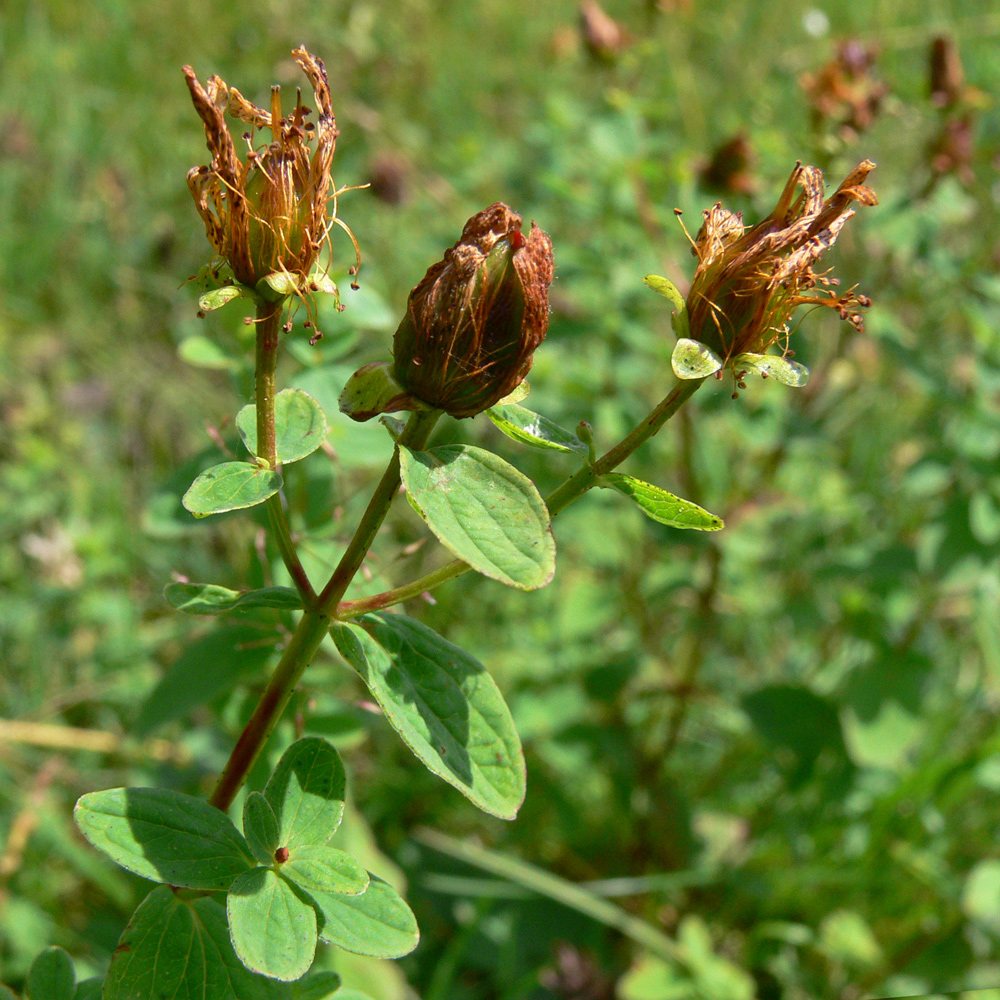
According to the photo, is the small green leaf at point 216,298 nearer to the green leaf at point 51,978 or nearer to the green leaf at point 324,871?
the green leaf at point 324,871

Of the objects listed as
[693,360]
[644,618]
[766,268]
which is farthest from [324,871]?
[644,618]

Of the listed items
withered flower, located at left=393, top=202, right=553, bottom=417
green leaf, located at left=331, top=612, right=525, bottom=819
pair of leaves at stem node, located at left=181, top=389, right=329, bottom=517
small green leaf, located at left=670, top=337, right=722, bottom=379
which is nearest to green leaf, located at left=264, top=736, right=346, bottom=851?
green leaf, located at left=331, top=612, right=525, bottom=819

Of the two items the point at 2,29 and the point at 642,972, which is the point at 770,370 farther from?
the point at 2,29

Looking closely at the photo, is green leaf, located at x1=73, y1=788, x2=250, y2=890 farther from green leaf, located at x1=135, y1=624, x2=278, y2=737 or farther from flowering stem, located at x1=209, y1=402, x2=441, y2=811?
green leaf, located at x1=135, y1=624, x2=278, y2=737

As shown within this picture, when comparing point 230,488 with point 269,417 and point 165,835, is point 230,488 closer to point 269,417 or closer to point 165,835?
point 269,417

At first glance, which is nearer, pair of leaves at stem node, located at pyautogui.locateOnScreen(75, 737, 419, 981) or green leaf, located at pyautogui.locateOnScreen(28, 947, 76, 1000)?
pair of leaves at stem node, located at pyautogui.locateOnScreen(75, 737, 419, 981)

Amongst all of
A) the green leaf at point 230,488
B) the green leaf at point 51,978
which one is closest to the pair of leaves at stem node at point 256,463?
the green leaf at point 230,488

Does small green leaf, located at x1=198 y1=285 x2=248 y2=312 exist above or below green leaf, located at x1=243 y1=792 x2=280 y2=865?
above
